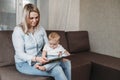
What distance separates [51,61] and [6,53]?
73 cm

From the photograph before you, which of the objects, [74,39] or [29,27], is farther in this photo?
[74,39]

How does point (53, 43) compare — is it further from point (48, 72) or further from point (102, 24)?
point (102, 24)

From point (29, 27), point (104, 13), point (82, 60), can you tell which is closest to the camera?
point (29, 27)

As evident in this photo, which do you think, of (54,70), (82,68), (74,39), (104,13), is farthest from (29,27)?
(104,13)

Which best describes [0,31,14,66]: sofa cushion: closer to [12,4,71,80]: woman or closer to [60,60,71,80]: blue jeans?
[12,4,71,80]: woman

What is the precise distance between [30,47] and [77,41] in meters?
1.26

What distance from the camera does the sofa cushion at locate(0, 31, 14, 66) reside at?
2305mm

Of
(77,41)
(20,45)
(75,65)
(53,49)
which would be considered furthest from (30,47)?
(77,41)

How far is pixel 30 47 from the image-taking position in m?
2.14

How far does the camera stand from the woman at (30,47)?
198cm

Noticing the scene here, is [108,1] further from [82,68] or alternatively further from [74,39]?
[82,68]

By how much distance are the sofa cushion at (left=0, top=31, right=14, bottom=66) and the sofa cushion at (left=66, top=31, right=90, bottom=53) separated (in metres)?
1.07

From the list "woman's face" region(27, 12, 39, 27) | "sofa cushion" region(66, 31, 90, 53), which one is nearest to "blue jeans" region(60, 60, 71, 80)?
"woman's face" region(27, 12, 39, 27)

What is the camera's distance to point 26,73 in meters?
2.02
